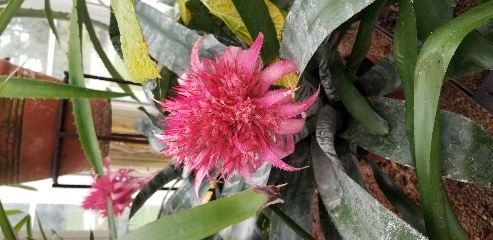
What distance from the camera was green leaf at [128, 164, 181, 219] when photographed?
2.15 feet

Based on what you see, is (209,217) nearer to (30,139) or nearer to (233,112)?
(233,112)

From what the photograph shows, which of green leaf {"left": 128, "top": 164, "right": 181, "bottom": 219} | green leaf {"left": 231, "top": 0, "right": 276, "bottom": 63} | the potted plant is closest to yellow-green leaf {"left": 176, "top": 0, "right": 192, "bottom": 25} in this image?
the potted plant

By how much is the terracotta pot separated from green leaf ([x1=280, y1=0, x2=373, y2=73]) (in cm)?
51

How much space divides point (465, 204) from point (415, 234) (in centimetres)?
30

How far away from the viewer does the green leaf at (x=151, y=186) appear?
0.66 meters

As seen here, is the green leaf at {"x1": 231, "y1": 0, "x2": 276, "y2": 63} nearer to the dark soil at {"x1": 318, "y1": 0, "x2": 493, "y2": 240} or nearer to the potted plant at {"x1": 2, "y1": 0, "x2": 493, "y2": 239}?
the potted plant at {"x1": 2, "y1": 0, "x2": 493, "y2": 239}

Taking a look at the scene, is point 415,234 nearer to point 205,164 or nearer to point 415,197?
point 205,164

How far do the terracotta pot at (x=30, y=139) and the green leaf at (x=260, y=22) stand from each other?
468 millimetres

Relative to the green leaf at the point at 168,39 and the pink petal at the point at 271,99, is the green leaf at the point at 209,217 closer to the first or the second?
the pink petal at the point at 271,99

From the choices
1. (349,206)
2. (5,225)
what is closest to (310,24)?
(349,206)

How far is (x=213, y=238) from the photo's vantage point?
0.54 metres

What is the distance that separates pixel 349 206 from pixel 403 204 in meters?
0.14

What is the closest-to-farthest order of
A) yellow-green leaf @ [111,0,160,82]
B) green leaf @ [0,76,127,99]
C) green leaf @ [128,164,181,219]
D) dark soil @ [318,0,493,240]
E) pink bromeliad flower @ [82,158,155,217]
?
yellow-green leaf @ [111,0,160,82] → green leaf @ [0,76,127,99] → dark soil @ [318,0,493,240] → green leaf @ [128,164,181,219] → pink bromeliad flower @ [82,158,155,217]

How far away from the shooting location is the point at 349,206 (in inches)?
15.0
